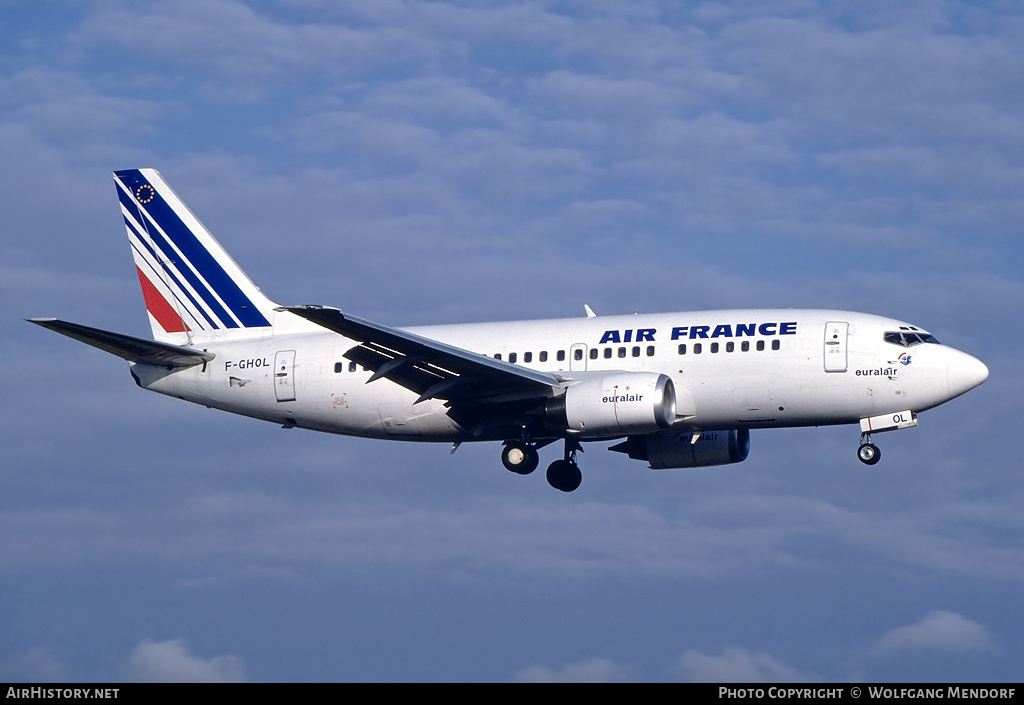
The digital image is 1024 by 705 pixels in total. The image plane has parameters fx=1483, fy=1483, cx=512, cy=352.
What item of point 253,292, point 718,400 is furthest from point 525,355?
point 253,292

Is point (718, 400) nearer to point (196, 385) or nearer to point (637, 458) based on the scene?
point (637, 458)

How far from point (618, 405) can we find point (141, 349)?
17.5m

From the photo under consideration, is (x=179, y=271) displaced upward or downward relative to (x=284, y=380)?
upward

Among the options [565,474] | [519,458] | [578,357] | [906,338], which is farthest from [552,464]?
[906,338]

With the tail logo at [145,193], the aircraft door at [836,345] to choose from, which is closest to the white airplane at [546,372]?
the aircraft door at [836,345]

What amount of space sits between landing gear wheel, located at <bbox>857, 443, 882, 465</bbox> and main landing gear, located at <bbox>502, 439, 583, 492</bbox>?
10219mm

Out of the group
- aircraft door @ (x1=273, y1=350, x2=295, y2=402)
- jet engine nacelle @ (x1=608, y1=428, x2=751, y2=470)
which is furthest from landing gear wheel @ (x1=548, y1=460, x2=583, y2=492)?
aircraft door @ (x1=273, y1=350, x2=295, y2=402)

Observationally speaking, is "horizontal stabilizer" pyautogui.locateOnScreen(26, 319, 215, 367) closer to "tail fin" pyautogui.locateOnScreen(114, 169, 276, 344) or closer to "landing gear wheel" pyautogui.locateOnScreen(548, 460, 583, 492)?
"tail fin" pyautogui.locateOnScreen(114, 169, 276, 344)

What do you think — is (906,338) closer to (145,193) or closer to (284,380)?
(284,380)

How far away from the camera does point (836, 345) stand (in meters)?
48.2

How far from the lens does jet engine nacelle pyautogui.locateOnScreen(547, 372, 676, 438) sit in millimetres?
47156

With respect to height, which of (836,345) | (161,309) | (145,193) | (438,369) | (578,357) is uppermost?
(145,193)

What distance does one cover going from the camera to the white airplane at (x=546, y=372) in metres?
47.8
